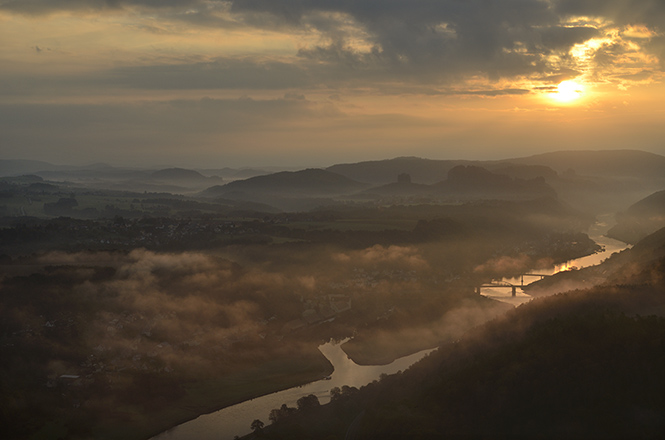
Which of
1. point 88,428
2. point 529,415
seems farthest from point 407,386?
point 88,428

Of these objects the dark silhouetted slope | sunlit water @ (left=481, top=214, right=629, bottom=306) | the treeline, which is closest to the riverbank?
the treeline

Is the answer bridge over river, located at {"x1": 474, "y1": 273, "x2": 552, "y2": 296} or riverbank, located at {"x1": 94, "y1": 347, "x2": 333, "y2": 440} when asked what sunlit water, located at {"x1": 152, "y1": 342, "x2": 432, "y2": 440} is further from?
bridge over river, located at {"x1": 474, "y1": 273, "x2": 552, "y2": 296}

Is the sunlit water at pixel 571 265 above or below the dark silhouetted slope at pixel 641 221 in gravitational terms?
below

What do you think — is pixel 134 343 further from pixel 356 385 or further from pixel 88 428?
pixel 356 385

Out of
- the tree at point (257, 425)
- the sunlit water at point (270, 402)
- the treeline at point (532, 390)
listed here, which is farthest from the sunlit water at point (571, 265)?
the tree at point (257, 425)

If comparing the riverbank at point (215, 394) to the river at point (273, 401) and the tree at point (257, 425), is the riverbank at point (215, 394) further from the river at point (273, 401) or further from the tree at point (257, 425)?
the tree at point (257, 425)

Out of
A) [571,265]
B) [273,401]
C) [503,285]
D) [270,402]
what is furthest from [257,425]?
[571,265]

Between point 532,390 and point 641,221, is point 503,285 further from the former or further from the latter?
point 641,221
